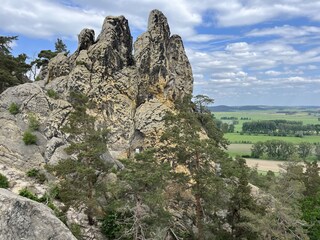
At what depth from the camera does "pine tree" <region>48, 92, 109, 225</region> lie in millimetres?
22422

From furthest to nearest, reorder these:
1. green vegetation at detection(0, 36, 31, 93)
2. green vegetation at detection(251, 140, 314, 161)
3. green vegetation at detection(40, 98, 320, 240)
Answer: green vegetation at detection(251, 140, 314, 161) < green vegetation at detection(0, 36, 31, 93) < green vegetation at detection(40, 98, 320, 240)

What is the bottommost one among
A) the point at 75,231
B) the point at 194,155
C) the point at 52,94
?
the point at 75,231

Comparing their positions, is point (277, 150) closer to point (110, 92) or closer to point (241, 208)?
point (110, 92)

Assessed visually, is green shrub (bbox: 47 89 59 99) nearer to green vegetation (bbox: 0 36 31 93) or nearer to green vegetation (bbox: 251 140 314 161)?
green vegetation (bbox: 0 36 31 93)

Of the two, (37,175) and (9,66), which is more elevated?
(9,66)

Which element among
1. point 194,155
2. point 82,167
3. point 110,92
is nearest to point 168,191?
point 194,155

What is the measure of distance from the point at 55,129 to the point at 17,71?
24.0 meters

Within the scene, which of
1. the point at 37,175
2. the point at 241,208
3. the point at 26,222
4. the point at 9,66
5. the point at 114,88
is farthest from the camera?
the point at 9,66

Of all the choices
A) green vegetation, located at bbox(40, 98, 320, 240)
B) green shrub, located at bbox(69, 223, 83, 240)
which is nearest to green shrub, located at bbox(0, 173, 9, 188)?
green vegetation, located at bbox(40, 98, 320, 240)

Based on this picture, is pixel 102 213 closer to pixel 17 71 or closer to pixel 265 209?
pixel 265 209

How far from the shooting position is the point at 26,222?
10227 mm

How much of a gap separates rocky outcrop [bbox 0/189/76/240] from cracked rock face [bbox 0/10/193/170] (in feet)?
68.7

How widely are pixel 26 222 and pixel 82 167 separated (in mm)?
12185

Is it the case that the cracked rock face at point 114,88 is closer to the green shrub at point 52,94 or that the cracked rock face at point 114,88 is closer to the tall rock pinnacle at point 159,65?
the tall rock pinnacle at point 159,65
